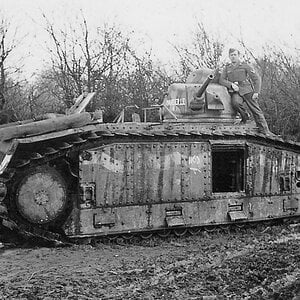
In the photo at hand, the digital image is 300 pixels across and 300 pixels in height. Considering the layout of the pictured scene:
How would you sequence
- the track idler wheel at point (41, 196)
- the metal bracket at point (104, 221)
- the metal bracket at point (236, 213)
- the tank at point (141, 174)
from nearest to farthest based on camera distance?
the track idler wheel at point (41, 196) < the tank at point (141, 174) < the metal bracket at point (104, 221) < the metal bracket at point (236, 213)

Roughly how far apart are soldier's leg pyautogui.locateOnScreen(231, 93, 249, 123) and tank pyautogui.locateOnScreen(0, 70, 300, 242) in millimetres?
225

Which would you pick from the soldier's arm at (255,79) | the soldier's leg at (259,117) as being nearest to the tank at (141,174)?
the soldier's leg at (259,117)

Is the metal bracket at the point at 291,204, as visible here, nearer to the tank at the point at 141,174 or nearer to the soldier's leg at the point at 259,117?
the tank at the point at 141,174

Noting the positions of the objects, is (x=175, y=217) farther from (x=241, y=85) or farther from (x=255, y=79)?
(x=255, y=79)

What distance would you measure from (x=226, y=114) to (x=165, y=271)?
18.5 ft

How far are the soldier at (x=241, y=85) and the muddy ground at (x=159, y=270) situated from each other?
9.91 feet

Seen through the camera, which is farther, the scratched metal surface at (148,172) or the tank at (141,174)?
the scratched metal surface at (148,172)

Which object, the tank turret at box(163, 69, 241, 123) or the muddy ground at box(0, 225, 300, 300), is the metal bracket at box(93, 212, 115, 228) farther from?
the tank turret at box(163, 69, 241, 123)

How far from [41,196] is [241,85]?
5.07 m

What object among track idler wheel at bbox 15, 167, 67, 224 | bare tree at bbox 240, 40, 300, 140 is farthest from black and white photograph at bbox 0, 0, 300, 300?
bare tree at bbox 240, 40, 300, 140

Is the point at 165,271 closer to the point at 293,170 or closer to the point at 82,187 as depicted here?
the point at 82,187

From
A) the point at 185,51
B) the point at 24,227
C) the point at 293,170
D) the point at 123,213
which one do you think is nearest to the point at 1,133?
the point at 24,227

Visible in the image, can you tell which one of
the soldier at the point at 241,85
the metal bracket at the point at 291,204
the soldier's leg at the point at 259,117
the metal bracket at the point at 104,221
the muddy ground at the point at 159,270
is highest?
the soldier at the point at 241,85

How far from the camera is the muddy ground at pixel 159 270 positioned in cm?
678
